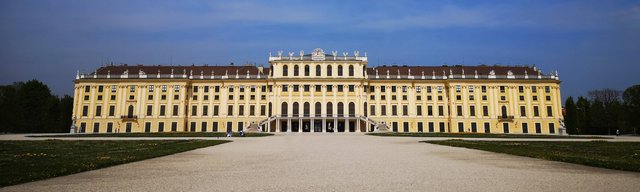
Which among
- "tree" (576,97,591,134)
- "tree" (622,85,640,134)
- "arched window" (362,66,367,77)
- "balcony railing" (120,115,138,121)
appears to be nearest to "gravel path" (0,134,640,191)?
"tree" (622,85,640,134)

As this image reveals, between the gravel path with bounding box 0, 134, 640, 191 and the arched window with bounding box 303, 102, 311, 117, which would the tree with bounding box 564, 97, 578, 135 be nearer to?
the arched window with bounding box 303, 102, 311, 117

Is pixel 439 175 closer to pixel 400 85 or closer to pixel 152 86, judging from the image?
pixel 400 85

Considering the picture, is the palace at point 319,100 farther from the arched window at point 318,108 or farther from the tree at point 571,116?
the tree at point 571,116

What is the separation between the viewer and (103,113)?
60.0 metres

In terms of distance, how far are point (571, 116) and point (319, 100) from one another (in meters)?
41.8

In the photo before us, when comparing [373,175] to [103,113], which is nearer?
[373,175]

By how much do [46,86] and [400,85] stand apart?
57698 mm

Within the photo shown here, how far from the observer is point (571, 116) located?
62219mm

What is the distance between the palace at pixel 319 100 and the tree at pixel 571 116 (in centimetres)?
436

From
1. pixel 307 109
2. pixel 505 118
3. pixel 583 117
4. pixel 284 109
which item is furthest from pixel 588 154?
pixel 583 117

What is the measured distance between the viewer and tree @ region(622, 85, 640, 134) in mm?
47084

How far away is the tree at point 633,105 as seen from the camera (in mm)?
47084

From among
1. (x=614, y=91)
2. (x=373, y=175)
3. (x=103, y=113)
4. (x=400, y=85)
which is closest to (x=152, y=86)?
(x=103, y=113)

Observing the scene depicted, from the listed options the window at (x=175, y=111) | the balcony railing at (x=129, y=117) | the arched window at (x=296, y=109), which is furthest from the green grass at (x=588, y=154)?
the balcony railing at (x=129, y=117)
